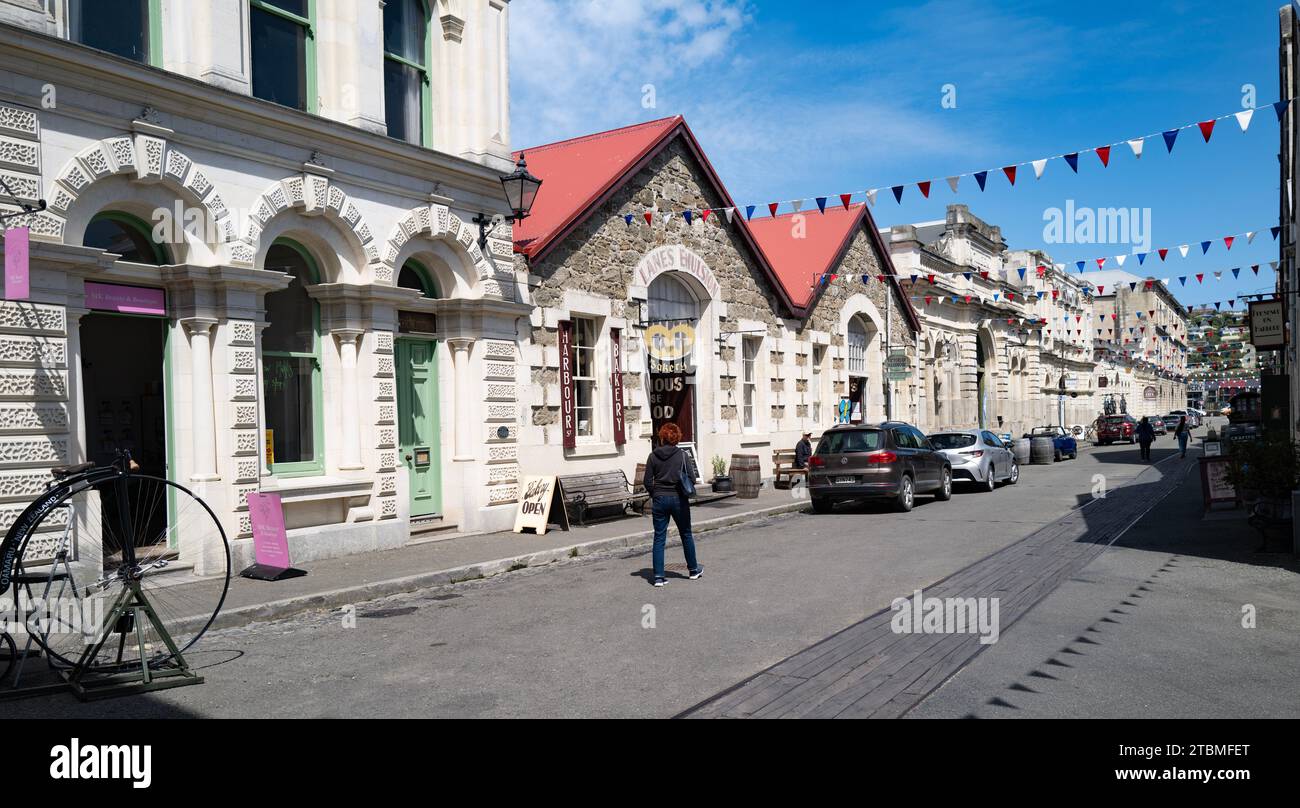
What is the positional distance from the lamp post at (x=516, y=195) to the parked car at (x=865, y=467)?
7.44 metres

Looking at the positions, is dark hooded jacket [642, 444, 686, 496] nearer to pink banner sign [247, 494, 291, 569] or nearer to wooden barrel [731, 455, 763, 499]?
pink banner sign [247, 494, 291, 569]

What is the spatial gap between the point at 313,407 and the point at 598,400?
239 inches

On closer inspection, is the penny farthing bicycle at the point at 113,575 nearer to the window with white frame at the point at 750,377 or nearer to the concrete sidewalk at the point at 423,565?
the concrete sidewalk at the point at 423,565

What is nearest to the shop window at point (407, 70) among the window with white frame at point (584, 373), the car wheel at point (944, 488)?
the window with white frame at point (584, 373)

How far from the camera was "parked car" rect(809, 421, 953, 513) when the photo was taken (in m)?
17.3

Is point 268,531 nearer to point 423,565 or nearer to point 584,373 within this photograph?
point 423,565

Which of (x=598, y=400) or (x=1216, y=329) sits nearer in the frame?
(x=598, y=400)

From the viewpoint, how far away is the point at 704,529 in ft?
50.8

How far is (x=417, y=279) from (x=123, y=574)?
329 inches

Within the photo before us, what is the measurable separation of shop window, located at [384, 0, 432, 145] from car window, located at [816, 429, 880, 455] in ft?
29.8

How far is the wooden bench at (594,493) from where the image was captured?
15078 mm

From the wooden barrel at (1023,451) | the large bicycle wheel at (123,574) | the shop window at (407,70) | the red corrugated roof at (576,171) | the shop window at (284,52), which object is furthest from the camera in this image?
the wooden barrel at (1023,451)
